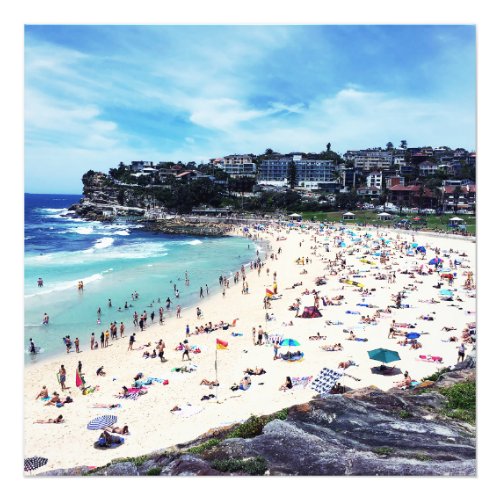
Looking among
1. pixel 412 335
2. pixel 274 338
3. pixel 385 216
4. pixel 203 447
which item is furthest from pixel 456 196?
pixel 203 447

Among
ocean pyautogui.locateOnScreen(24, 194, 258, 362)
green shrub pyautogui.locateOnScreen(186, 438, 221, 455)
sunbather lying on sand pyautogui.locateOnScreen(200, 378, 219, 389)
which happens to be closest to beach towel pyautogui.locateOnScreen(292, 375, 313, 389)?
sunbather lying on sand pyautogui.locateOnScreen(200, 378, 219, 389)

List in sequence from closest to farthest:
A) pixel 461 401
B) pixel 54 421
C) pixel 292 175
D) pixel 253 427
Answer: pixel 253 427
pixel 461 401
pixel 54 421
pixel 292 175

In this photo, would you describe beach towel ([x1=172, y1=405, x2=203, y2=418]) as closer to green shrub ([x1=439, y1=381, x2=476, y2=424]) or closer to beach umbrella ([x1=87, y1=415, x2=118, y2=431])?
beach umbrella ([x1=87, y1=415, x2=118, y2=431])

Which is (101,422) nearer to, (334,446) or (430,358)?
(334,446)

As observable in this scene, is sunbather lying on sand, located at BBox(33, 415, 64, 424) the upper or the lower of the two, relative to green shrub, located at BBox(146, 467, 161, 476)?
lower

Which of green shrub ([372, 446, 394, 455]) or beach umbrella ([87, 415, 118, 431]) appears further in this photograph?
beach umbrella ([87, 415, 118, 431])
